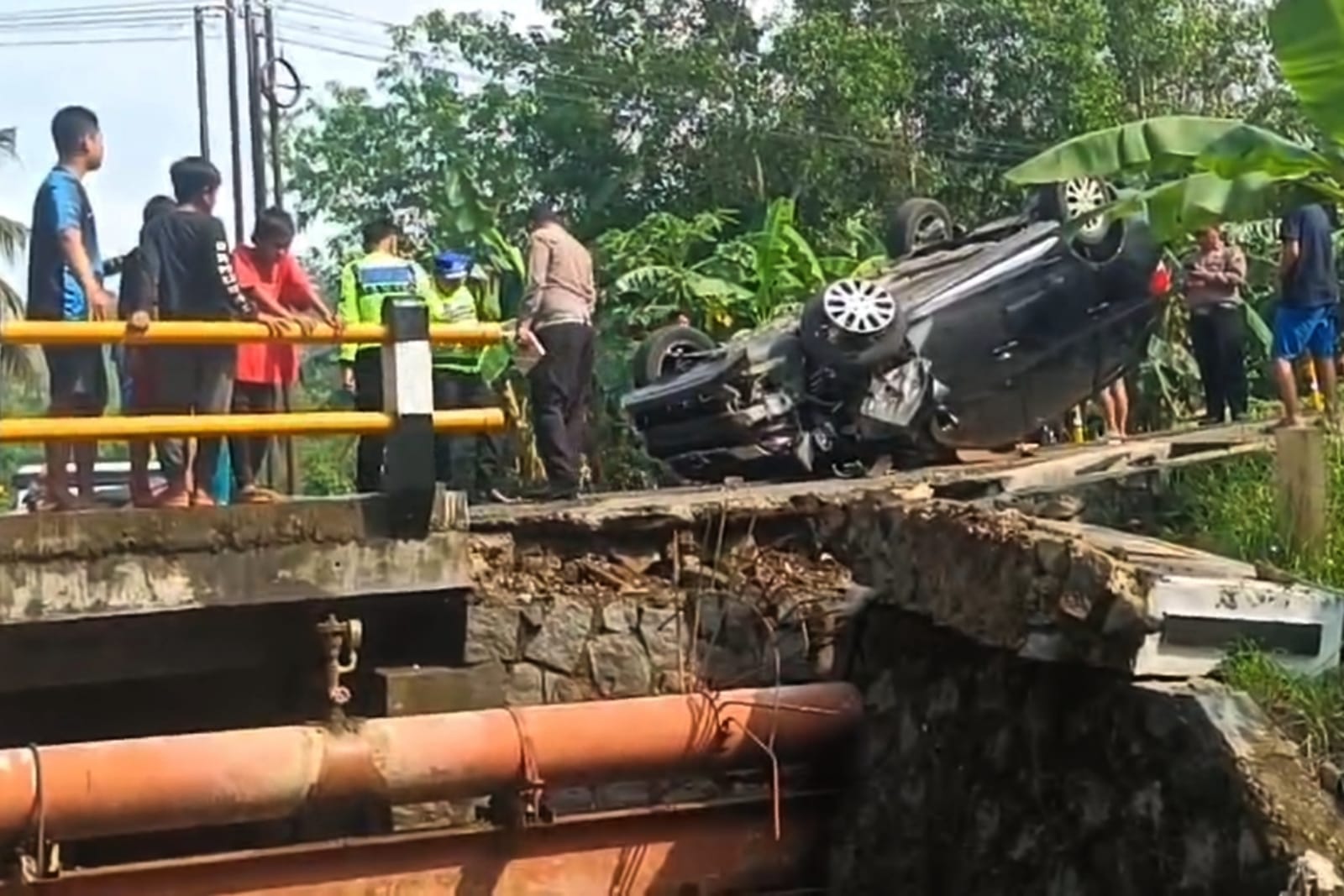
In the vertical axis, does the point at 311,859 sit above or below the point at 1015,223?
below

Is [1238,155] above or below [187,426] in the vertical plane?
above

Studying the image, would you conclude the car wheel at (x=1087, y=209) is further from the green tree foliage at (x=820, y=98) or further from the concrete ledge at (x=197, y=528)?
the green tree foliage at (x=820, y=98)

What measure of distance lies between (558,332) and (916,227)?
321cm

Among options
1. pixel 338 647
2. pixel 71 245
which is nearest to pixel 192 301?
pixel 71 245

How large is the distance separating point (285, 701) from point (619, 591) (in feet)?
4.98

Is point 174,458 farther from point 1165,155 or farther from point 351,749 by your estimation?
point 1165,155

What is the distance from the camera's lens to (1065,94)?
26.3 m

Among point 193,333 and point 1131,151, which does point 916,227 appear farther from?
point 193,333

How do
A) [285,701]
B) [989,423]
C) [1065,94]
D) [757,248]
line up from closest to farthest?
1. [285,701]
2. [989,423]
3. [757,248]
4. [1065,94]

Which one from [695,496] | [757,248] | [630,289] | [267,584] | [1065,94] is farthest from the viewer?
[1065,94]

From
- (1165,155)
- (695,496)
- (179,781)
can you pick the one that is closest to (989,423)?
(695,496)

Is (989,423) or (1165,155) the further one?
(989,423)

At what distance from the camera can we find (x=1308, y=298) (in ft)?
33.2

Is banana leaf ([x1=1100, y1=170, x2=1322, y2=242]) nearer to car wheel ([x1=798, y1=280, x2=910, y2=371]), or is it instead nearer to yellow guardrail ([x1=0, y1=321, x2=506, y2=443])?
yellow guardrail ([x1=0, y1=321, x2=506, y2=443])
